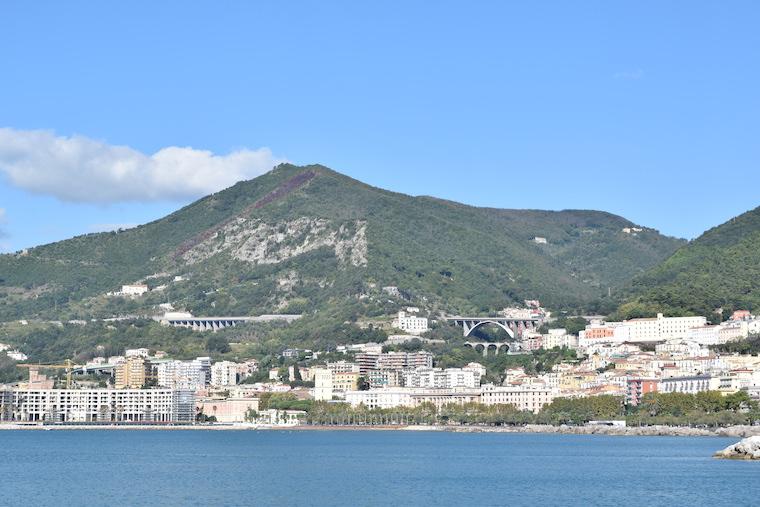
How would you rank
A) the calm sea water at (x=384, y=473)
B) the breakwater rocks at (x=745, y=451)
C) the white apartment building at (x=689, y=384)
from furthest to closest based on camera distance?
the white apartment building at (x=689, y=384)
the breakwater rocks at (x=745, y=451)
the calm sea water at (x=384, y=473)

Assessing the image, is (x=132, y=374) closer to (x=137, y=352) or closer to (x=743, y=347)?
(x=137, y=352)

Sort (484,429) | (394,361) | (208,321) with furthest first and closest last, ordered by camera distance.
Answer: (208,321) < (394,361) < (484,429)

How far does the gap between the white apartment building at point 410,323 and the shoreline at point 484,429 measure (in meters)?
35.1

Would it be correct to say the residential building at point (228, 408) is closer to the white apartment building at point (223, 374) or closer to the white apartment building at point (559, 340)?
the white apartment building at point (223, 374)

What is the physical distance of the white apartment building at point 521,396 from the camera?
139 m

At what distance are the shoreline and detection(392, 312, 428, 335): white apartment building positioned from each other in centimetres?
3508

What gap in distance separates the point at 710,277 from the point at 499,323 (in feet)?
86.6

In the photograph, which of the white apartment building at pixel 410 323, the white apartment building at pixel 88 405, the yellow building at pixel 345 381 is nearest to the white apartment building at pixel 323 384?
the yellow building at pixel 345 381

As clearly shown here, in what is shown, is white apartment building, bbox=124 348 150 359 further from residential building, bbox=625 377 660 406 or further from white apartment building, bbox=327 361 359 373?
residential building, bbox=625 377 660 406

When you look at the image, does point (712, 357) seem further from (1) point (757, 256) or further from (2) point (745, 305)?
(1) point (757, 256)

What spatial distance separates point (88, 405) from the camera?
164 metres

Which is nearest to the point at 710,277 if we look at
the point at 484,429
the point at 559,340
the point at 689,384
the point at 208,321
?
the point at 559,340

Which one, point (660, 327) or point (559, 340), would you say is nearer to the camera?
point (660, 327)

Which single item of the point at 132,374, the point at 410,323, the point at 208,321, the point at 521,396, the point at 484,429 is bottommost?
the point at 484,429
